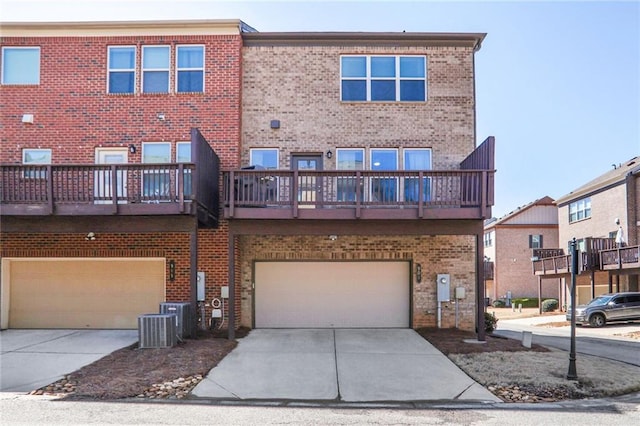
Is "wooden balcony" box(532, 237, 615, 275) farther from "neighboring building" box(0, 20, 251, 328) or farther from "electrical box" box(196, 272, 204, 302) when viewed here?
"neighboring building" box(0, 20, 251, 328)

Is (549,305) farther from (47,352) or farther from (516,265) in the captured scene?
(47,352)

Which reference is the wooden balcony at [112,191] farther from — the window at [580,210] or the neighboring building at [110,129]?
the window at [580,210]

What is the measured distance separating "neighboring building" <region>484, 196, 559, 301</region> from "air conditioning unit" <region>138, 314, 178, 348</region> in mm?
31886

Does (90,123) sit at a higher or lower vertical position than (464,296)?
higher

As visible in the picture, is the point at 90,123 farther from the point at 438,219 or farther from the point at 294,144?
the point at 438,219

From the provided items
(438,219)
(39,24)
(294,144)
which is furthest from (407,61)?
(39,24)

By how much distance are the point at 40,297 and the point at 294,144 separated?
8265mm

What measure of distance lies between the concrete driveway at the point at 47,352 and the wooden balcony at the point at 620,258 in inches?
850

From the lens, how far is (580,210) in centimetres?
3269

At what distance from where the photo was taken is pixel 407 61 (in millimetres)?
14648

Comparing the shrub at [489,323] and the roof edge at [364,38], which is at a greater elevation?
the roof edge at [364,38]

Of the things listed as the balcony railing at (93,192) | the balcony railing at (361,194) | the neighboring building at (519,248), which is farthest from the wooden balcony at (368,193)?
the neighboring building at (519,248)

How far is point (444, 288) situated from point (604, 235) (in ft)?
65.7

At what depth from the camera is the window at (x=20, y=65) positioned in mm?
14250
